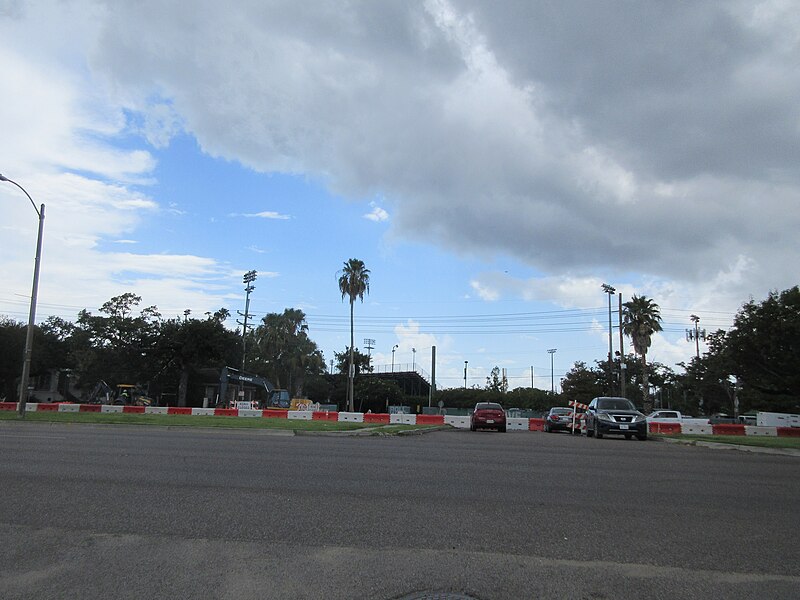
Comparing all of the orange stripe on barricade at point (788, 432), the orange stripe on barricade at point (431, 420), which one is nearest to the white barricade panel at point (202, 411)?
the orange stripe on barricade at point (431, 420)

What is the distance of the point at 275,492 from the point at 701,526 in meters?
5.12

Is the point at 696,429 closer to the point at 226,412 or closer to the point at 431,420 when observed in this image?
the point at 431,420

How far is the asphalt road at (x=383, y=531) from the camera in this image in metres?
4.91

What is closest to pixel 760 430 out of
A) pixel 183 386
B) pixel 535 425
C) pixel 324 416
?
pixel 535 425

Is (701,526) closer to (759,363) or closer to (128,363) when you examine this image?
(759,363)

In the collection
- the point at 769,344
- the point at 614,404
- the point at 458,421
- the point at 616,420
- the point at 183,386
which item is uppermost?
the point at 769,344

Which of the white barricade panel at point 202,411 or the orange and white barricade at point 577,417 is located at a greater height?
the orange and white barricade at point 577,417

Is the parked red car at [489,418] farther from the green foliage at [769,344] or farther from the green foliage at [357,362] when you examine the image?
the green foliage at [357,362]

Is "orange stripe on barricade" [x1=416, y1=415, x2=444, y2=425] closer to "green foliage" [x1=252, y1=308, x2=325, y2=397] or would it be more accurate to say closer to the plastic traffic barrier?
the plastic traffic barrier

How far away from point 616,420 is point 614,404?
1.50 metres

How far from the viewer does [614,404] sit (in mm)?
25672

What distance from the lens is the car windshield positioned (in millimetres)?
25391

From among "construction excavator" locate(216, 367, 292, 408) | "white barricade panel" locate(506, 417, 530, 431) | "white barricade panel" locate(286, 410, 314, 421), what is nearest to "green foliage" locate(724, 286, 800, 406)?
"white barricade panel" locate(506, 417, 530, 431)

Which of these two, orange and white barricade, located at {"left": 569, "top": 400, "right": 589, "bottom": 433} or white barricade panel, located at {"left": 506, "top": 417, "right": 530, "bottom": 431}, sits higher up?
orange and white barricade, located at {"left": 569, "top": 400, "right": 589, "bottom": 433}
